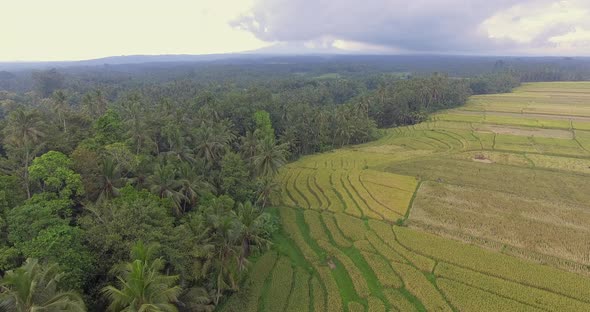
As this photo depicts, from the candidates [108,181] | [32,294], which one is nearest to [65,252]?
[32,294]

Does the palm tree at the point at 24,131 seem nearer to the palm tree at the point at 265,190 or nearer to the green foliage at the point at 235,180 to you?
the green foliage at the point at 235,180

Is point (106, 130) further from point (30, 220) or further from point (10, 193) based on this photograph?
point (30, 220)

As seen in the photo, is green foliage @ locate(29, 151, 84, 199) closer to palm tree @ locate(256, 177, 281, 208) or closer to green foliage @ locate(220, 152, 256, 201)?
green foliage @ locate(220, 152, 256, 201)

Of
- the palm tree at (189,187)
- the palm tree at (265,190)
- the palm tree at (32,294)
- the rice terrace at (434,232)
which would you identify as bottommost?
the rice terrace at (434,232)

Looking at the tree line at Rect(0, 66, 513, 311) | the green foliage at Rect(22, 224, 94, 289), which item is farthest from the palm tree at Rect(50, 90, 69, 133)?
the green foliage at Rect(22, 224, 94, 289)

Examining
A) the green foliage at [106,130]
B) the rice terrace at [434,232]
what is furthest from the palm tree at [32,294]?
the green foliage at [106,130]

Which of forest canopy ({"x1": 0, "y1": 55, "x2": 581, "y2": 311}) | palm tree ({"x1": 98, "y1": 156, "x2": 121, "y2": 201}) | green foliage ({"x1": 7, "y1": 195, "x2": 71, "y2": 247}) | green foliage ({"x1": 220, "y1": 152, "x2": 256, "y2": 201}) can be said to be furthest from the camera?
green foliage ({"x1": 220, "y1": 152, "x2": 256, "y2": 201})
